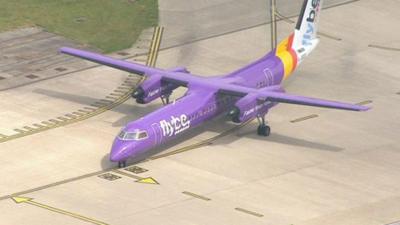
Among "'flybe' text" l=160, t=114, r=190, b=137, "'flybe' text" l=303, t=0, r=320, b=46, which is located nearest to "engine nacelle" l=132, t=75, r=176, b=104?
"'flybe' text" l=160, t=114, r=190, b=137

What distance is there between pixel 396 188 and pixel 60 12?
40.0 metres

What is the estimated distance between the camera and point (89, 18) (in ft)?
300

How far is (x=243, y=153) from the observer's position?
66625mm

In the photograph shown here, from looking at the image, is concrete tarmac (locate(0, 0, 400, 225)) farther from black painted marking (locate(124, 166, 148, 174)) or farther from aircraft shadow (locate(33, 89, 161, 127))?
black painted marking (locate(124, 166, 148, 174))

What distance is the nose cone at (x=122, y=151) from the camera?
6303cm

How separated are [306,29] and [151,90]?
1454 cm

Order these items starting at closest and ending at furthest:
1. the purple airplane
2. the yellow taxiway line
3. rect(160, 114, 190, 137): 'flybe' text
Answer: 1. the yellow taxiway line
2. the purple airplane
3. rect(160, 114, 190, 137): 'flybe' text

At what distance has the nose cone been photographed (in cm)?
6303

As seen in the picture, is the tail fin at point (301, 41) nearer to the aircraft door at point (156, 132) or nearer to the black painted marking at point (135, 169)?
the aircraft door at point (156, 132)

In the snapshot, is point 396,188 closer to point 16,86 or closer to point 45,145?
point 45,145

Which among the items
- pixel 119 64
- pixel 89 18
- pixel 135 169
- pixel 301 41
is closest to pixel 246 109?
pixel 135 169

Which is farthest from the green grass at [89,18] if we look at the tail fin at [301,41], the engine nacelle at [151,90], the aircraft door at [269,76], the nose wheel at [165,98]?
the aircraft door at [269,76]

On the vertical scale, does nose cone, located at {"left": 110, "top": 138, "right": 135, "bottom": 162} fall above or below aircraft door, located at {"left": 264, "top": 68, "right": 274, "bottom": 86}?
below

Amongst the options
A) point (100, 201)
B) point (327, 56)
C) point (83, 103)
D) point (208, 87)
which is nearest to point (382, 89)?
point (327, 56)
